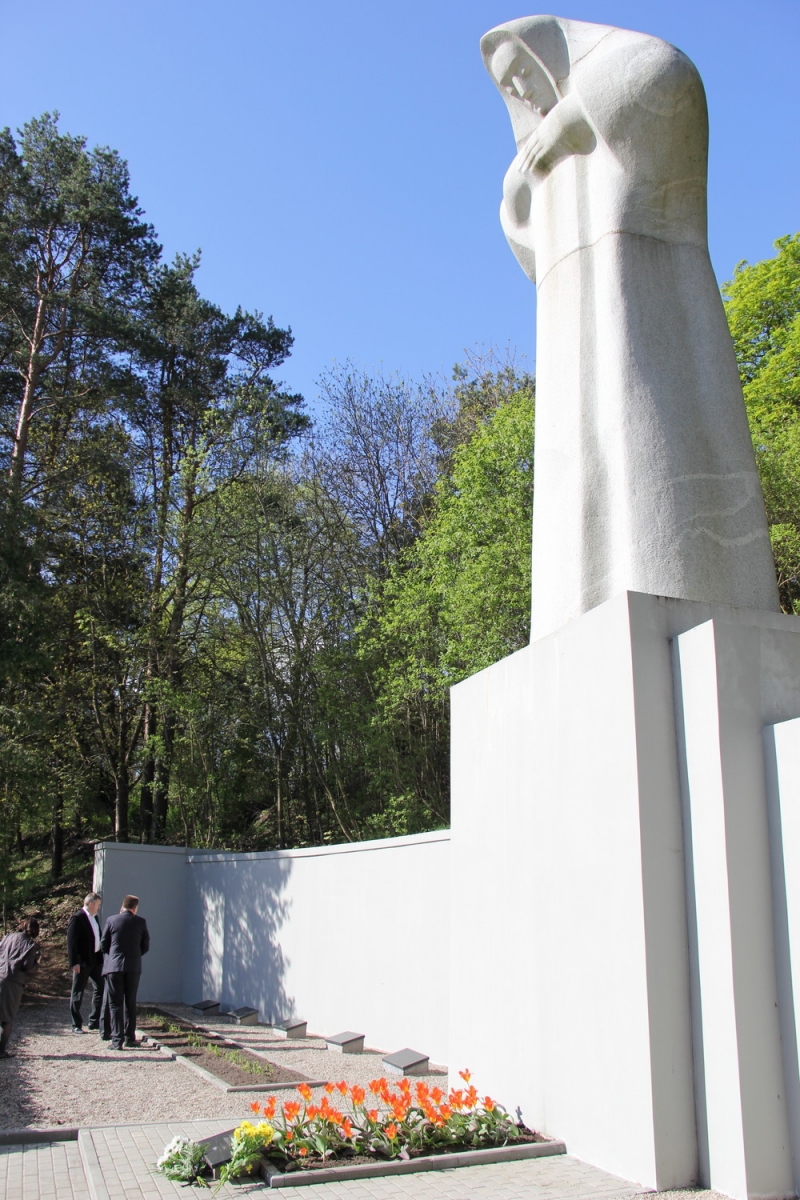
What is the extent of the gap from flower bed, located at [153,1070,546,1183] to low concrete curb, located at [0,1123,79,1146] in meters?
1.13

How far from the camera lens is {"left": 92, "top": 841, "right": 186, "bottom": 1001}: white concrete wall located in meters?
12.0

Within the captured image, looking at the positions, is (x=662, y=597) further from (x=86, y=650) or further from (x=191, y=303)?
(x=191, y=303)

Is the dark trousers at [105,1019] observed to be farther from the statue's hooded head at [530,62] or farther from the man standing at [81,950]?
the statue's hooded head at [530,62]

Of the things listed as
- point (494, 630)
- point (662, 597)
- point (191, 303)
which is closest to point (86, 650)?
point (191, 303)

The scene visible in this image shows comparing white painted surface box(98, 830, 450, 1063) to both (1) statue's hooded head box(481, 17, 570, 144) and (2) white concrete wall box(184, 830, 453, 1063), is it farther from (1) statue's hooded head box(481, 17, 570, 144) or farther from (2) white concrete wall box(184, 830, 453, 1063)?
(1) statue's hooded head box(481, 17, 570, 144)

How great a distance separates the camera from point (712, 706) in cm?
361

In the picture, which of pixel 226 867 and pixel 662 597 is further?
pixel 226 867

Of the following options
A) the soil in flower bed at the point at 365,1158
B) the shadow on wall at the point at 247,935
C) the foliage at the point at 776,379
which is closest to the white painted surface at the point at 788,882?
the soil in flower bed at the point at 365,1158

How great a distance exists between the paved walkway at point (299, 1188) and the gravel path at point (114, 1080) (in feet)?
3.63

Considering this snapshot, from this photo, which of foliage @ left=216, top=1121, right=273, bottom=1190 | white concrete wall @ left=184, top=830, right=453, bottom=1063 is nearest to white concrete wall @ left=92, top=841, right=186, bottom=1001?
white concrete wall @ left=184, top=830, right=453, bottom=1063

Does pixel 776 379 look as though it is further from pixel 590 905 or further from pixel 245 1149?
pixel 245 1149

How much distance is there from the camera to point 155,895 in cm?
1238

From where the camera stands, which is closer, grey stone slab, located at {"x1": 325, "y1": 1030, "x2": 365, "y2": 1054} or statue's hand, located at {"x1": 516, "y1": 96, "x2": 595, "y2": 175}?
statue's hand, located at {"x1": 516, "y1": 96, "x2": 595, "y2": 175}

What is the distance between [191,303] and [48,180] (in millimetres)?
3589
